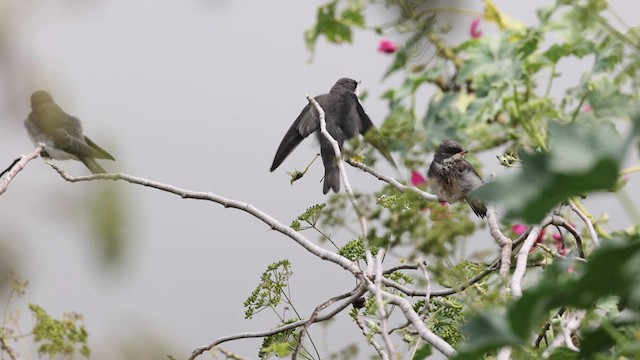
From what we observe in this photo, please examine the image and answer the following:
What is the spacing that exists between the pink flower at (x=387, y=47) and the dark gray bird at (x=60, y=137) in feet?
4.88

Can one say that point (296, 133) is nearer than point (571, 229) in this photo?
No

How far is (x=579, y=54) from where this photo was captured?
1.88 meters

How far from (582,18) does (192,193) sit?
940 mm

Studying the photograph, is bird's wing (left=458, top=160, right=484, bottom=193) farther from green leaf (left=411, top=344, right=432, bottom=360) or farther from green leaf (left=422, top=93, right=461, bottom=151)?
green leaf (left=411, top=344, right=432, bottom=360)

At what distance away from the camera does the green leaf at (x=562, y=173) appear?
2.18 feet

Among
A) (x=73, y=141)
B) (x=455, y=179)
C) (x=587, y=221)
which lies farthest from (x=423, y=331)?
(x=73, y=141)

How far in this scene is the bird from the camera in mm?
2705

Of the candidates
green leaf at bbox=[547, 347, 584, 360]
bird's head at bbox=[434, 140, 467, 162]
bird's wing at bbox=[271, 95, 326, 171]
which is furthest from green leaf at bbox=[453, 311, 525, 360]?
bird's head at bbox=[434, 140, 467, 162]

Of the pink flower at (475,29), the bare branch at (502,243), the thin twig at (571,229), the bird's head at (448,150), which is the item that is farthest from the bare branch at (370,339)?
the bird's head at (448,150)

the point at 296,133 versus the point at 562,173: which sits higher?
the point at 296,133

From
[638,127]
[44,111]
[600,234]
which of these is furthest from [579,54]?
[44,111]

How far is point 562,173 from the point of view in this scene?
666mm

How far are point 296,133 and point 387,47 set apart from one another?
606 millimetres

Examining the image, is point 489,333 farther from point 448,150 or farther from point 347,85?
point 347,85
